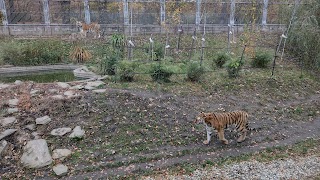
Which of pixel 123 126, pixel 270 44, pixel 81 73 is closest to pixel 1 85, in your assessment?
pixel 81 73

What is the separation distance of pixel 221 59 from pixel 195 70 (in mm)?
2277

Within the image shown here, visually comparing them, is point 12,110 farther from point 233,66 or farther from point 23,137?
point 233,66

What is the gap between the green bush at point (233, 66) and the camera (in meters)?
10.6

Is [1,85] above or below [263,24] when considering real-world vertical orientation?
below

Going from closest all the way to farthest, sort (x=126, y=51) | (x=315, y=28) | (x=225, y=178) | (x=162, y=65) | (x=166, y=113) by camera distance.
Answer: (x=225, y=178) < (x=166, y=113) < (x=162, y=65) < (x=315, y=28) < (x=126, y=51)

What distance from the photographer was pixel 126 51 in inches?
528

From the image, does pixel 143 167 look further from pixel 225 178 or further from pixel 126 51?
pixel 126 51

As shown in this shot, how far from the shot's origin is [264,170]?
6.23m

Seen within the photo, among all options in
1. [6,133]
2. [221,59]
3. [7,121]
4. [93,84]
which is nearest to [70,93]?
[93,84]

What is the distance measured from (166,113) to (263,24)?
1369 cm

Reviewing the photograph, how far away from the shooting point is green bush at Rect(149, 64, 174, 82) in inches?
A: 386

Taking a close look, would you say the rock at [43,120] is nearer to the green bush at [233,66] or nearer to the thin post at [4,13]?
the green bush at [233,66]

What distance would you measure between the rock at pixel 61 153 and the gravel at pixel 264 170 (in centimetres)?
189

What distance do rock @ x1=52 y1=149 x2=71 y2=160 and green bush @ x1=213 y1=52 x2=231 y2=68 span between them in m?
7.10
